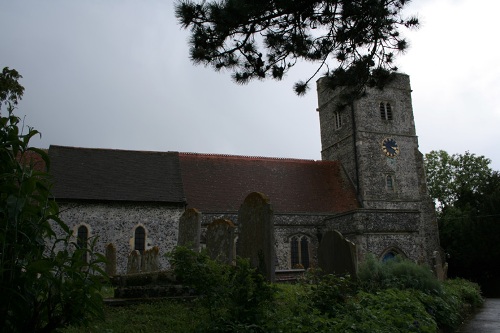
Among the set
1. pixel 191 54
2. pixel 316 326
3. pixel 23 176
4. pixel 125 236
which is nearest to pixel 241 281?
pixel 316 326

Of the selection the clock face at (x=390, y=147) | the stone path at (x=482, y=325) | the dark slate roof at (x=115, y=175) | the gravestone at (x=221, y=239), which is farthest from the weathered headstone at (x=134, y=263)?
the clock face at (x=390, y=147)

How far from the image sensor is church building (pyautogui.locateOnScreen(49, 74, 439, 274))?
718 inches

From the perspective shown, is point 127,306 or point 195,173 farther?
point 195,173

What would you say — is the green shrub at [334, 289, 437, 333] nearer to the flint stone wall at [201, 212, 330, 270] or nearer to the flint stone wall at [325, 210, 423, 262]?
the flint stone wall at [325, 210, 423, 262]

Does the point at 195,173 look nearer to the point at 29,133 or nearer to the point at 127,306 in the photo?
the point at 127,306

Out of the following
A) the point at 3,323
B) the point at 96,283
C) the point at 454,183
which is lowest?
the point at 3,323

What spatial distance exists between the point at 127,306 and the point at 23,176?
5.95 meters

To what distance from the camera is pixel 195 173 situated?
21781 mm

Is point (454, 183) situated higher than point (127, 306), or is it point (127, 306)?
point (454, 183)

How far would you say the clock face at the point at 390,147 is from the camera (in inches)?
965

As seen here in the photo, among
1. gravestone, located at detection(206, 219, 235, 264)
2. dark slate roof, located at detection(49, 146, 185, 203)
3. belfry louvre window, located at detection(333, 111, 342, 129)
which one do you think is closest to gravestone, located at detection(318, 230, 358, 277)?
gravestone, located at detection(206, 219, 235, 264)

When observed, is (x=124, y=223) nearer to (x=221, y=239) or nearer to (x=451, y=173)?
(x=221, y=239)

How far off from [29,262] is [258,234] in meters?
5.38

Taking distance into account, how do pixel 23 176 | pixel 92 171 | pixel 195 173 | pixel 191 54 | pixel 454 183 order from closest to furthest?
pixel 23 176, pixel 191 54, pixel 92 171, pixel 195 173, pixel 454 183
